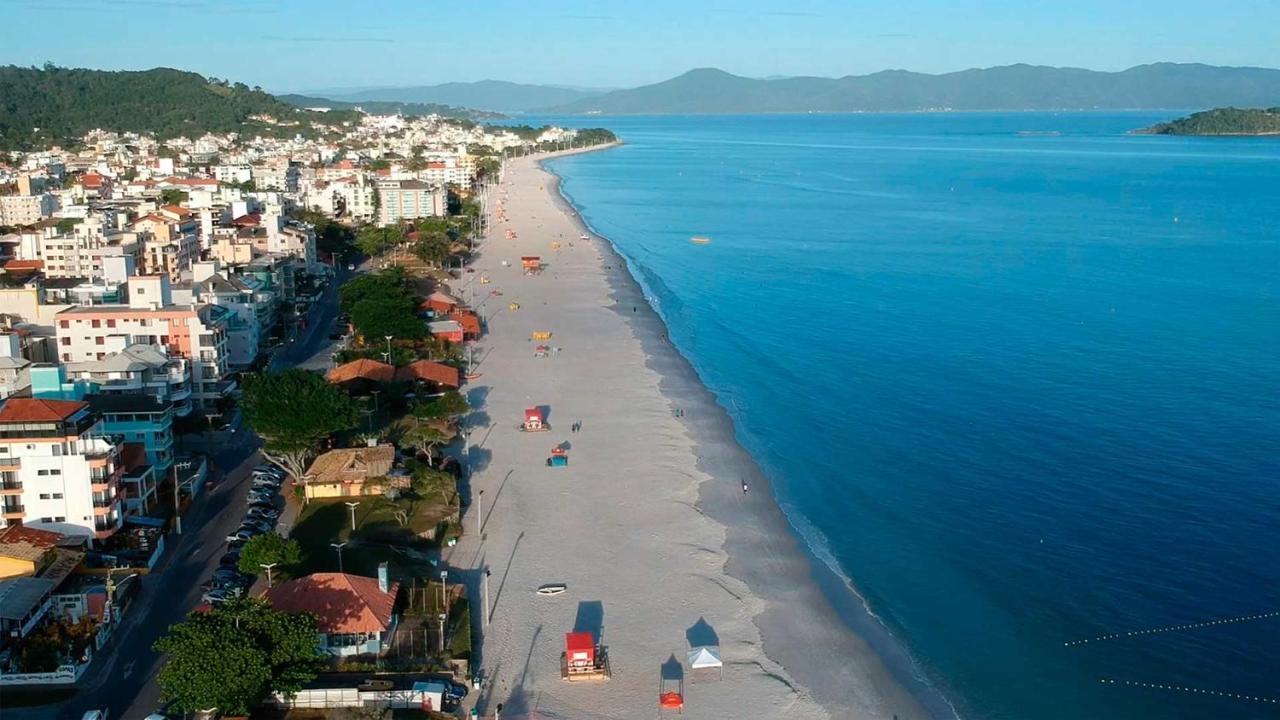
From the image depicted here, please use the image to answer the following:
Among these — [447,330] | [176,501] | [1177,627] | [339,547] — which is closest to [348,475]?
[176,501]

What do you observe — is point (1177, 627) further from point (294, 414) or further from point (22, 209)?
point (22, 209)

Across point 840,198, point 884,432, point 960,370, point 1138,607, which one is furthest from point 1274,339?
point 840,198

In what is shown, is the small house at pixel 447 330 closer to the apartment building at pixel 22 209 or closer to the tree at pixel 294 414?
the tree at pixel 294 414

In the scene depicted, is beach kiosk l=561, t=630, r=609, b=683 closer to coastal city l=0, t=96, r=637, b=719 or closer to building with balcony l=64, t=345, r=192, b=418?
coastal city l=0, t=96, r=637, b=719

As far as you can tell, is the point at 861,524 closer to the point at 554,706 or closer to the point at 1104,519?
the point at 1104,519

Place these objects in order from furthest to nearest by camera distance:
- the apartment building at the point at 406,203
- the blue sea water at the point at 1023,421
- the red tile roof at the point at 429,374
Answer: the apartment building at the point at 406,203 → the red tile roof at the point at 429,374 → the blue sea water at the point at 1023,421

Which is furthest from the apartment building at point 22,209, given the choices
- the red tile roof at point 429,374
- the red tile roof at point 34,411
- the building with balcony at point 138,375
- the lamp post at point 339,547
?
the lamp post at point 339,547

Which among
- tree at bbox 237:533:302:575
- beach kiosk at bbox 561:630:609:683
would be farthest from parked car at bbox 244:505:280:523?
beach kiosk at bbox 561:630:609:683
